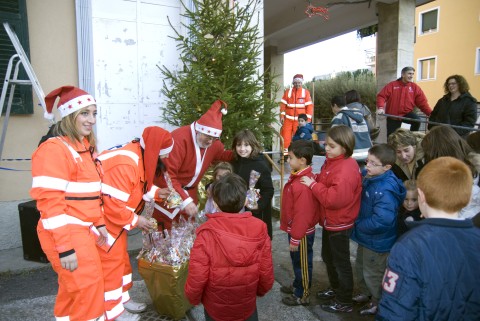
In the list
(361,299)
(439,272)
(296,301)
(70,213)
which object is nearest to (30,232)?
(70,213)

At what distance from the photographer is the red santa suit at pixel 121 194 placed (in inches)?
105

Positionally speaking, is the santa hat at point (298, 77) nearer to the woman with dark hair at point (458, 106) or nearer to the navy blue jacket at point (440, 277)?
the woman with dark hair at point (458, 106)

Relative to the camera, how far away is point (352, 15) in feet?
38.9

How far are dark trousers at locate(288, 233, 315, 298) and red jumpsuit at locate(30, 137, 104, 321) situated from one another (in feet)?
5.53

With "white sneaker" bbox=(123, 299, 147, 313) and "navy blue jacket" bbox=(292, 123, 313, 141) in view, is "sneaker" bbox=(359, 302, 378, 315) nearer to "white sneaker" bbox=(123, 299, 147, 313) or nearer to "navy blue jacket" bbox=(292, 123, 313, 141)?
"white sneaker" bbox=(123, 299, 147, 313)

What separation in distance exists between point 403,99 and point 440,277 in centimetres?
636

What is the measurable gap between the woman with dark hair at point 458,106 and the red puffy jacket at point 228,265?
5.11 meters

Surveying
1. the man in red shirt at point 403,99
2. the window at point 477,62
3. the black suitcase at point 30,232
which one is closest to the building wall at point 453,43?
the window at point 477,62

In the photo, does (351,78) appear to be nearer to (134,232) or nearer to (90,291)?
(134,232)

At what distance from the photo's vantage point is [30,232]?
14.4 ft

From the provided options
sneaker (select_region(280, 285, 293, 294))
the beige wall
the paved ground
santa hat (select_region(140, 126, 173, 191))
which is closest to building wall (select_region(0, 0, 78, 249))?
the beige wall

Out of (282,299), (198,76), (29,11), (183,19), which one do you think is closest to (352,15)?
(183,19)

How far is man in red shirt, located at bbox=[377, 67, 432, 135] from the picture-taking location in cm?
707

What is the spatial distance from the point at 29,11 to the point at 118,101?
1610mm
